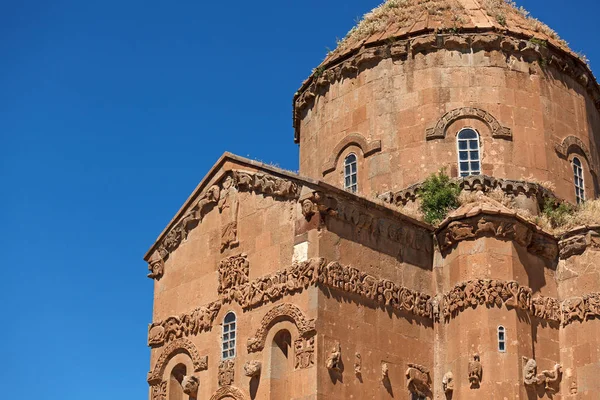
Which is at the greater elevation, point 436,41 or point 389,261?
point 436,41

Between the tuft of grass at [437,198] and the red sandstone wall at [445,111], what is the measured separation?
942 mm

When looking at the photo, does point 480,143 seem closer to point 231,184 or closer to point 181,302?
point 231,184

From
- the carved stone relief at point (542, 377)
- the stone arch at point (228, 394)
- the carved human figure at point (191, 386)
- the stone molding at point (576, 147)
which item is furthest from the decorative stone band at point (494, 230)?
the carved human figure at point (191, 386)

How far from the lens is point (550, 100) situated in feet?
97.2

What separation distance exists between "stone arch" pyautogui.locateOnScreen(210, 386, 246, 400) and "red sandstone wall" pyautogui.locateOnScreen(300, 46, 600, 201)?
7.20m

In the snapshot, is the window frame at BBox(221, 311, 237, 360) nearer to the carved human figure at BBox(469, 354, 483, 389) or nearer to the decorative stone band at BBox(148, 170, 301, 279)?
the decorative stone band at BBox(148, 170, 301, 279)

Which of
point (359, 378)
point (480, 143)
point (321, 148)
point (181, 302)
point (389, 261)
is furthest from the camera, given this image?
point (321, 148)

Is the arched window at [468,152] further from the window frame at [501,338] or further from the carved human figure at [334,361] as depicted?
the carved human figure at [334,361]

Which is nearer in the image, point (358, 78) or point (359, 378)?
point (359, 378)

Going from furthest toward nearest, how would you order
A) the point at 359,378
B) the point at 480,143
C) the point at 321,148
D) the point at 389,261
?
1. the point at 321,148
2. the point at 480,143
3. the point at 389,261
4. the point at 359,378

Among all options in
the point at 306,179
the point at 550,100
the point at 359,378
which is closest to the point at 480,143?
the point at 550,100

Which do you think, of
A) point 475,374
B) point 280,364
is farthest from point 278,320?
point 475,374

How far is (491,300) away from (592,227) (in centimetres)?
347

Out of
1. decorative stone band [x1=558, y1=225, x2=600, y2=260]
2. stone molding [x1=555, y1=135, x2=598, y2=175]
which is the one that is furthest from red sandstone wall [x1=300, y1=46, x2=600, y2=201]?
decorative stone band [x1=558, y1=225, x2=600, y2=260]
